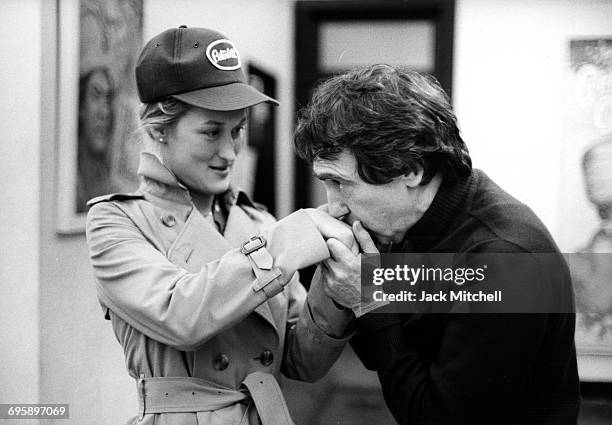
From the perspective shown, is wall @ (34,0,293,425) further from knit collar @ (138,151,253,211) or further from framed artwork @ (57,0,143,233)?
knit collar @ (138,151,253,211)

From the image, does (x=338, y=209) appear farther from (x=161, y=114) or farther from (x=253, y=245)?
(x=161, y=114)

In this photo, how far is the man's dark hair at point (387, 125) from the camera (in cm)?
117

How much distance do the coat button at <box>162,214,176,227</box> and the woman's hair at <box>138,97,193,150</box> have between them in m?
0.14

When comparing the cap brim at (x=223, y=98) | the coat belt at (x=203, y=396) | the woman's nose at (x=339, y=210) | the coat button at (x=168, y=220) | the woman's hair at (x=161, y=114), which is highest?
the cap brim at (x=223, y=98)

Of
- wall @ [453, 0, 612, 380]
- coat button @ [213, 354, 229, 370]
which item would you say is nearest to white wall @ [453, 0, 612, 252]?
wall @ [453, 0, 612, 380]

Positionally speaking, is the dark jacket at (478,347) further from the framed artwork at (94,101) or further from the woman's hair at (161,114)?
the framed artwork at (94,101)

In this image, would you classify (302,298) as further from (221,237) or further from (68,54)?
(68,54)

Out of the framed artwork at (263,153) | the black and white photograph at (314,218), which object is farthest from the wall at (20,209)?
the framed artwork at (263,153)

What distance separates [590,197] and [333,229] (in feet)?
2.38

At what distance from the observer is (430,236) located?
1.25m

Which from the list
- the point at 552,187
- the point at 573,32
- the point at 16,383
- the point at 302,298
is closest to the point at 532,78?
the point at 573,32

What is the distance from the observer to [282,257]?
1.15 m

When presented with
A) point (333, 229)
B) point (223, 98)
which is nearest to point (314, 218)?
point (333, 229)

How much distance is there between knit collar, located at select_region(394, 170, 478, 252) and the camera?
1.21 m
